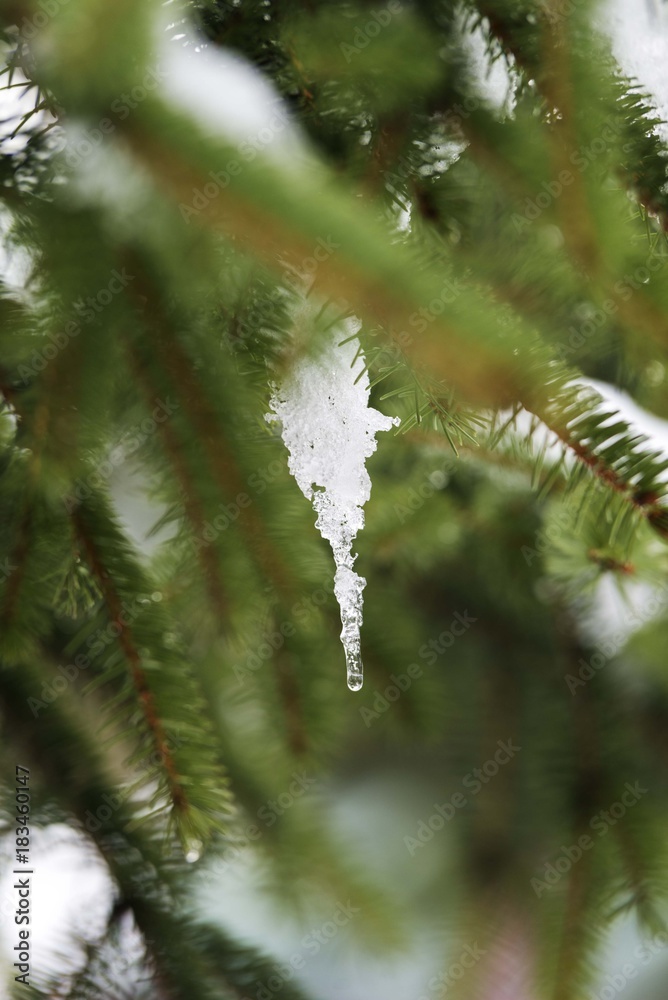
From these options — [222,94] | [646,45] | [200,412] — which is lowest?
[200,412]

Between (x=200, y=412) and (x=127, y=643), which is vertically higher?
(x=200, y=412)

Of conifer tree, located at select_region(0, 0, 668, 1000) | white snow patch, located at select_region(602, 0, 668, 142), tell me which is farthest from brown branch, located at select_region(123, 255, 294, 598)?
white snow patch, located at select_region(602, 0, 668, 142)

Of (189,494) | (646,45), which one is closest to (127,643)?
(189,494)

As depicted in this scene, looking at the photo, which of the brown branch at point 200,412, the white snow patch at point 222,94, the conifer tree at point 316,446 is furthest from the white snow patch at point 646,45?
the brown branch at point 200,412

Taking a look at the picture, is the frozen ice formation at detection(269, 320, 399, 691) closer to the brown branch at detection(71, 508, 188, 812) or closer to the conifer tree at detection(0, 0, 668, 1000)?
the conifer tree at detection(0, 0, 668, 1000)

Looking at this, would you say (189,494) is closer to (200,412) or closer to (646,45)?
(200,412)

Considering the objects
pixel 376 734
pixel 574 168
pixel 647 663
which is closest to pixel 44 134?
pixel 574 168
